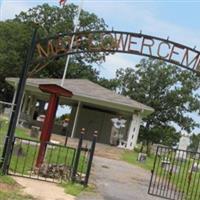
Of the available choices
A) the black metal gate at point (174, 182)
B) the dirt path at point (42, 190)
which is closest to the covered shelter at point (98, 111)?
the black metal gate at point (174, 182)

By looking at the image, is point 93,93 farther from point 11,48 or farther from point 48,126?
point 11,48

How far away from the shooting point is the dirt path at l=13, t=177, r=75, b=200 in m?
12.3

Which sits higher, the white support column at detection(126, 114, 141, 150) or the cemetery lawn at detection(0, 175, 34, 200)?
the white support column at detection(126, 114, 141, 150)

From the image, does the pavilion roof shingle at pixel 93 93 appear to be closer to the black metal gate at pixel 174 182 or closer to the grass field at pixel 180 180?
the grass field at pixel 180 180

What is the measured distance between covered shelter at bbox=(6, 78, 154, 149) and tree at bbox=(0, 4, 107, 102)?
15208 mm

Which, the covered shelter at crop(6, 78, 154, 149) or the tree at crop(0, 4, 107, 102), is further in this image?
the tree at crop(0, 4, 107, 102)

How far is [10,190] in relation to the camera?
1212 cm

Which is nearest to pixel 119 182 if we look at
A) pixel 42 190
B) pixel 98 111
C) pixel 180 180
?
pixel 42 190

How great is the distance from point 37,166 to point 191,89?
3647 centimetres

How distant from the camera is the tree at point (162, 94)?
50.5 metres

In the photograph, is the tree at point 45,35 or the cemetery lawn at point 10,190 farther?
the tree at point 45,35

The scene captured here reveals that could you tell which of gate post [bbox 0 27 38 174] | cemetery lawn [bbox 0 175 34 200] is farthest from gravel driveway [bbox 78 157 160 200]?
gate post [bbox 0 27 38 174]

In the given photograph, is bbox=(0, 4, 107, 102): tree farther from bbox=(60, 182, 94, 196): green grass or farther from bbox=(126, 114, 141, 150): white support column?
bbox=(60, 182, 94, 196): green grass

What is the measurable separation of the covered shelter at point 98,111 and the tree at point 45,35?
15208 mm
